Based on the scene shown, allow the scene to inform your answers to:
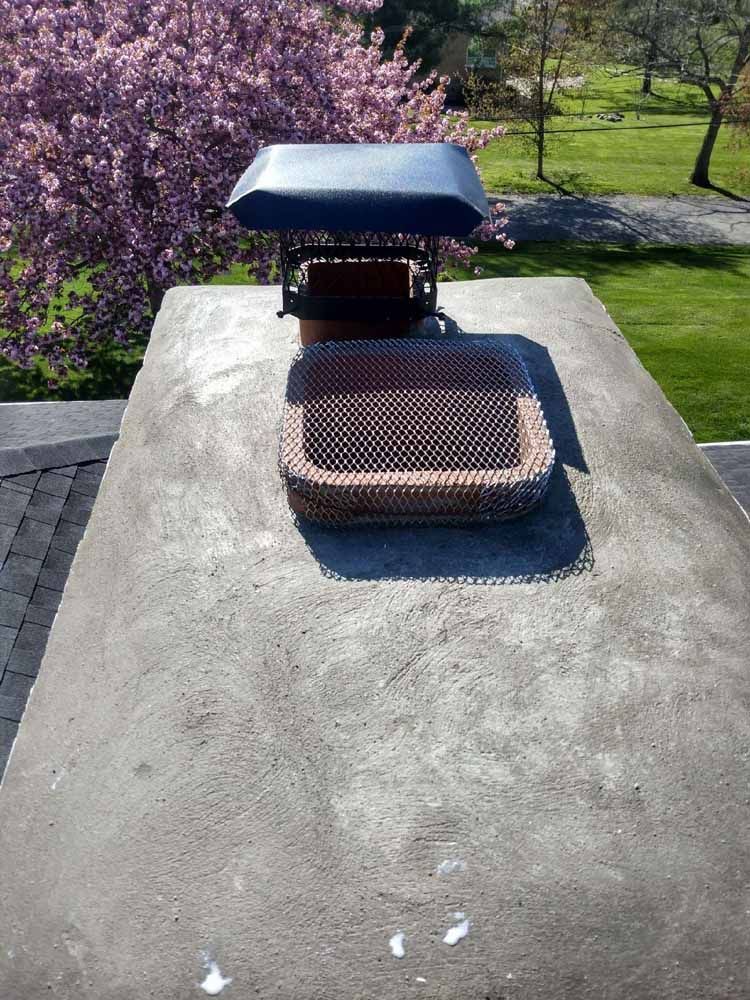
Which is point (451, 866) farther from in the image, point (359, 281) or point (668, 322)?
point (668, 322)

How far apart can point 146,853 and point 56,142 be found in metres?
13.6

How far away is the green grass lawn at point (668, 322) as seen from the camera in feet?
61.4

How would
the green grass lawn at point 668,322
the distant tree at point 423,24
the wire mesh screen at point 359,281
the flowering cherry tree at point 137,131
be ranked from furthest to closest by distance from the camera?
the distant tree at point 423,24
the green grass lawn at point 668,322
the flowering cherry tree at point 137,131
the wire mesh screen at point 359,281

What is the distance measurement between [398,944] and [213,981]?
0.82 m

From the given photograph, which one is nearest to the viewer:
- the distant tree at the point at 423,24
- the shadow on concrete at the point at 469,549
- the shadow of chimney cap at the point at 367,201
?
the shadow on concrete at the point at 469,549

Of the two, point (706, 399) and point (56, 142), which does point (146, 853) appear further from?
point (706, 399)

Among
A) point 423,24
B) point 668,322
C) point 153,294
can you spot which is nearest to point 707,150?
point 423,24

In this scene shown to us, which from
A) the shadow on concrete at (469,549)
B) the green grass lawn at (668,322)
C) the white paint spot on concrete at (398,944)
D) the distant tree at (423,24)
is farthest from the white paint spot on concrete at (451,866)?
the distant tree at (423,24)

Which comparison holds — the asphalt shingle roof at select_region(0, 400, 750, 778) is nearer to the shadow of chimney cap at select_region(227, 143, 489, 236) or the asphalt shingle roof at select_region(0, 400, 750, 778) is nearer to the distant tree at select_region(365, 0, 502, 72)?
the shadow of chimney cap at select_region(227, 143, 489, 236)

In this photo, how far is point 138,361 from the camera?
19.9 m

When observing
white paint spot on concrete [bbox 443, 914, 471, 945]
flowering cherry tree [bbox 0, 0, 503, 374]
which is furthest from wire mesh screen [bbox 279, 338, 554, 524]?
flowering cherry tree [bbox 0, 0, 503, 374]

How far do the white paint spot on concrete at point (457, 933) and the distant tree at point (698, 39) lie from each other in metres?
35.7

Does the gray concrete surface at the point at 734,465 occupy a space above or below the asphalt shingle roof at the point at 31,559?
below

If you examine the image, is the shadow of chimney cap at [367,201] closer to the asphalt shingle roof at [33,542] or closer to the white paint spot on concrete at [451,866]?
the asphalt shingle roof at [33,542]
